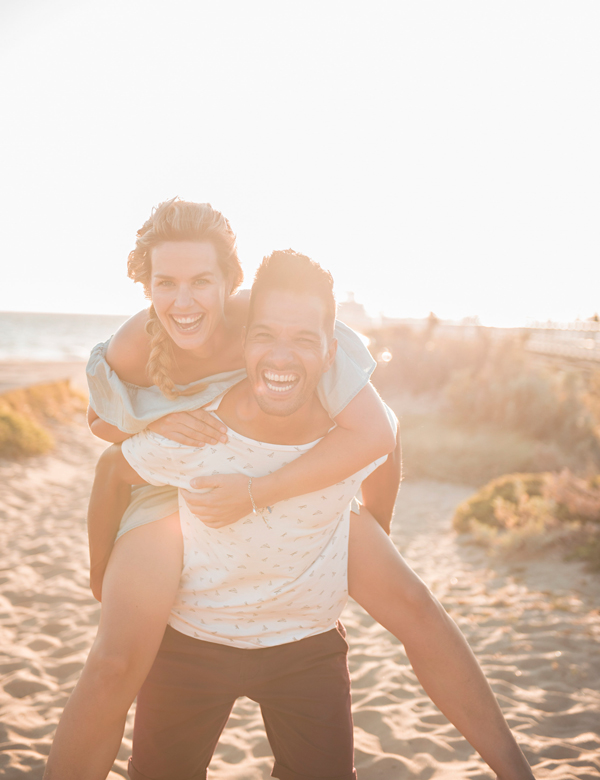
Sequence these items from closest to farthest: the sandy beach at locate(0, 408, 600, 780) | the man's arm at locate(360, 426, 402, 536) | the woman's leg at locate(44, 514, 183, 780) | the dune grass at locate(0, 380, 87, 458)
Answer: the woman's leg at locate(44, 514, 183, 780)
the man's arm at locate(360, 426, 402, 536)
the sandy beach at locate(0, 408, 600, 780)
the dune grass at locate(0, 380, 87, 458)

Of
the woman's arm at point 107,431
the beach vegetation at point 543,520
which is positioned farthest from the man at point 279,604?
the beach vegetation at point 543,520

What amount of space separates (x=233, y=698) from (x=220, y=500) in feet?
2.88

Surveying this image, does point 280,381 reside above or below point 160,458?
above

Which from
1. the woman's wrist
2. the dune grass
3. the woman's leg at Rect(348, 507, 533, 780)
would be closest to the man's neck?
the woman's wrist

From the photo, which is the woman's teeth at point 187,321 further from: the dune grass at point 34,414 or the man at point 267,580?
the dune grass at point 34,414

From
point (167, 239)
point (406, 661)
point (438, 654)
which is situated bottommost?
point (406, 661)

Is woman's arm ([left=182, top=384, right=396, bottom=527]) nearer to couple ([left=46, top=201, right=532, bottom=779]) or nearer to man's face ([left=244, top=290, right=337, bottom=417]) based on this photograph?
couple ([left=46, top=201, right=532, bottom=779])

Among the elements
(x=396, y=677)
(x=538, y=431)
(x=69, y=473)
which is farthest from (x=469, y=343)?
(x=396, y=677)

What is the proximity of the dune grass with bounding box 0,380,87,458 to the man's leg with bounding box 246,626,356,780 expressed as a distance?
896cm

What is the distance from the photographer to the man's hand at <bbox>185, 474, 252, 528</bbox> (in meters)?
2.12

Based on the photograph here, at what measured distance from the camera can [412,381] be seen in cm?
1664

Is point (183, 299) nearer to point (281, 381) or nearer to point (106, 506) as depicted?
point (281, 381)

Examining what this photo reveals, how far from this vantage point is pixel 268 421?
232 cm

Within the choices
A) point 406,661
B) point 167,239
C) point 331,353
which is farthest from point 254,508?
point 406,661
